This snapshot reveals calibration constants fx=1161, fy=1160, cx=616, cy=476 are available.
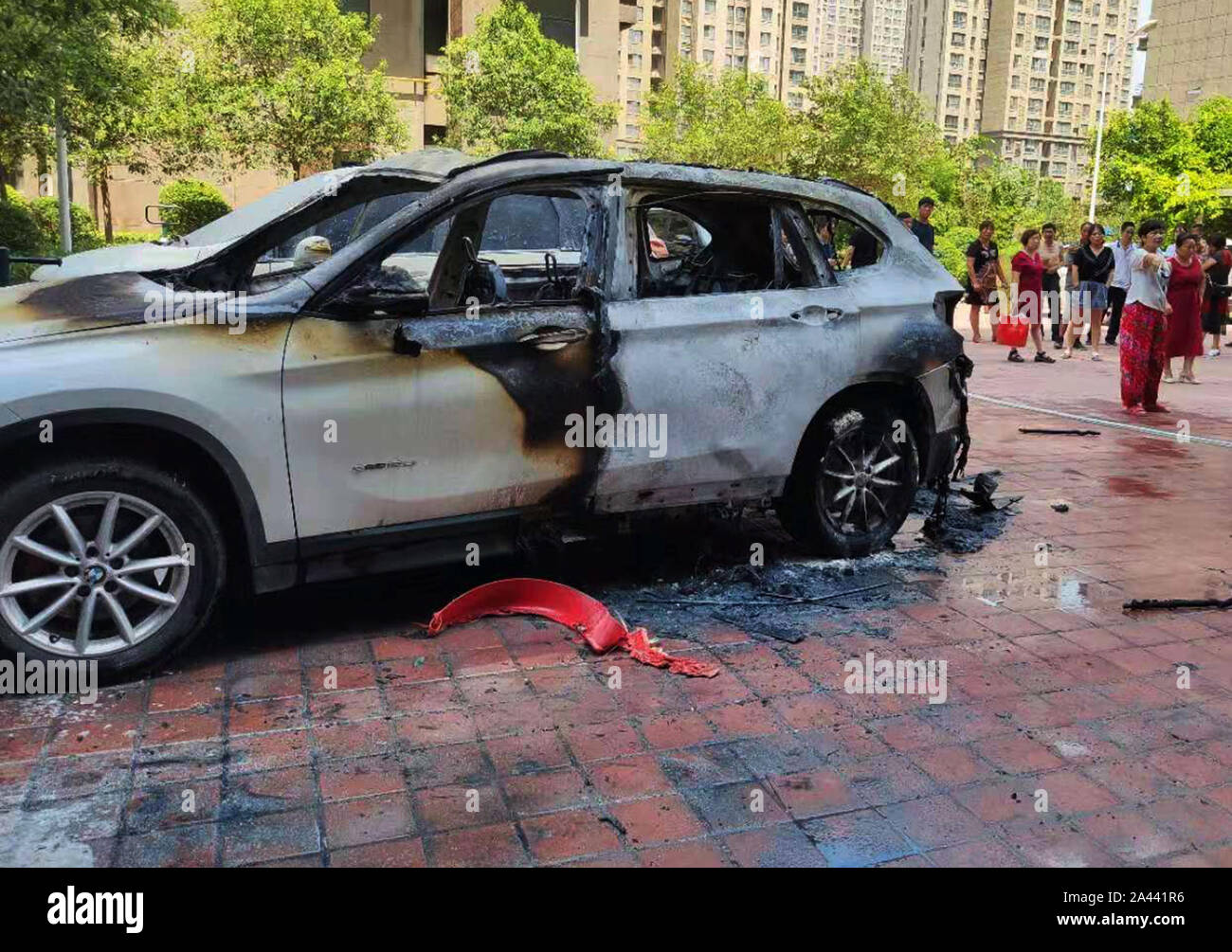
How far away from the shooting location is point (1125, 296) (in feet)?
52.0

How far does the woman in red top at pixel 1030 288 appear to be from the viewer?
51.1ft

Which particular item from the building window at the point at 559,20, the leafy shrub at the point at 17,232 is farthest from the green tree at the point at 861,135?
the leafy shrub at the point at 17,232

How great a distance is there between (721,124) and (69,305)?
47.1 meters

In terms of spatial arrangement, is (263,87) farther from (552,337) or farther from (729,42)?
(729,42)

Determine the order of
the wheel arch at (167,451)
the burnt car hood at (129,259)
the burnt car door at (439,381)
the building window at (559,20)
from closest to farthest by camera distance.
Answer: the wheel arch at (167,451), the burnt car door at (439,381), the burnt car hood at (129,259), the building window at (559,20)

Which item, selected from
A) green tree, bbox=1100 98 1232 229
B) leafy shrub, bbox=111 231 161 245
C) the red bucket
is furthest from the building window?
the red bucket

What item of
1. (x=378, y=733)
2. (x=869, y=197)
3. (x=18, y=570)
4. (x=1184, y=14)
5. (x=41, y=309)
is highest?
(x=1184, y=14)

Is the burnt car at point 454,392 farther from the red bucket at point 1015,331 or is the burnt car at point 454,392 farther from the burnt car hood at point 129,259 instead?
the red bucket at point 1015,331

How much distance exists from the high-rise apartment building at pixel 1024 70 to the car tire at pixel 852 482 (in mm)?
153393

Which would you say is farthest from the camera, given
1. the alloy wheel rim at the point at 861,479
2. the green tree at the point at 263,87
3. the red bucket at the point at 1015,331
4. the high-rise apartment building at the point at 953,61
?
the high-rise apartment building at the point at 953,61

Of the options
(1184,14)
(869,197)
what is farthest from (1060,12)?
(869,197)
